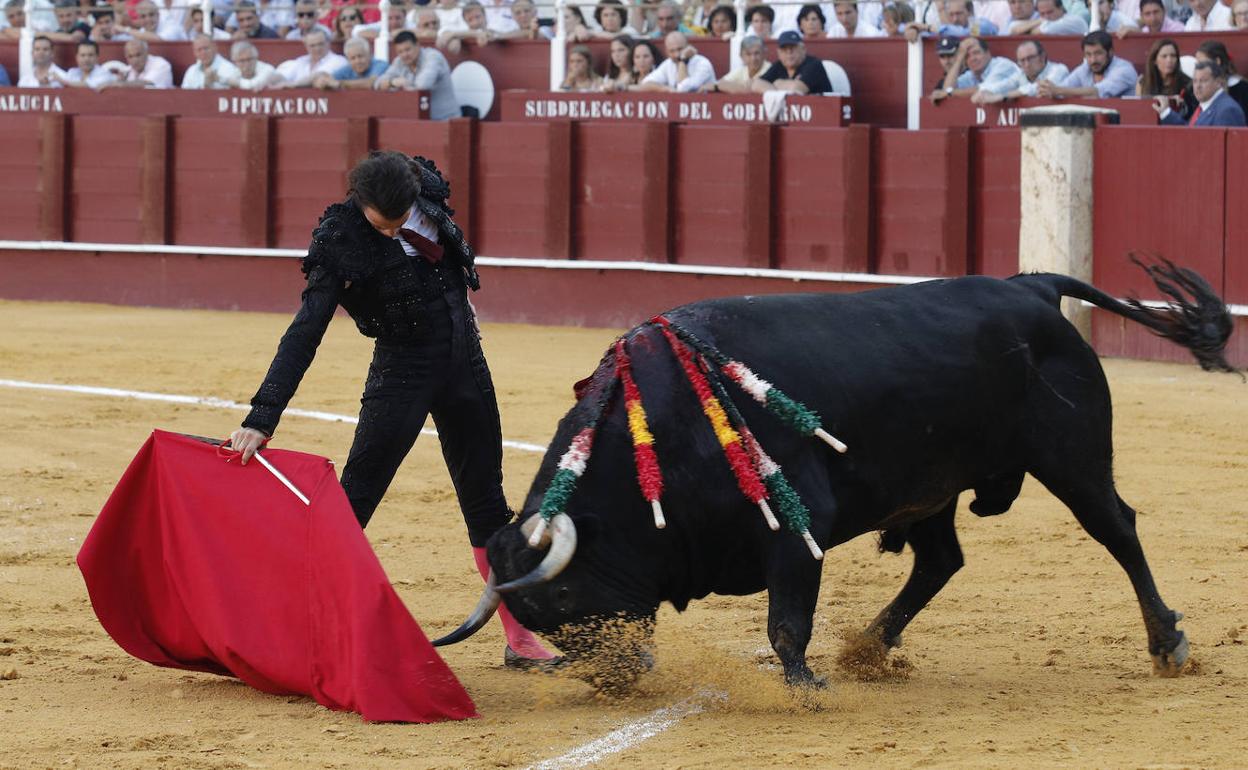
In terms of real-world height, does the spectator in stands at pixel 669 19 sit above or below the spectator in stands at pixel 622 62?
above

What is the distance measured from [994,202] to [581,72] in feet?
9.92

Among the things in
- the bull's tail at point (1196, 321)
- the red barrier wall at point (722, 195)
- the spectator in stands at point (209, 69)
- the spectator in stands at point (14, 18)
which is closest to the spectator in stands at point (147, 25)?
the spectator in stands at point (14, 18)

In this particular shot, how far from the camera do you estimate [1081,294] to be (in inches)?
185

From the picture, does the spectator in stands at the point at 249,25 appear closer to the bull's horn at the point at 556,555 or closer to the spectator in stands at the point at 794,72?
the spectator in stands at the point at 794,72

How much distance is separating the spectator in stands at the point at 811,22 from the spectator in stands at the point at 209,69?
164 inches

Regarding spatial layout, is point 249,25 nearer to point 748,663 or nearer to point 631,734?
point 748,663

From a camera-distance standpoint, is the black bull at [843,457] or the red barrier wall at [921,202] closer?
the black bull at [843,457]

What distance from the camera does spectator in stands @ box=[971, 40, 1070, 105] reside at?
34.2ft

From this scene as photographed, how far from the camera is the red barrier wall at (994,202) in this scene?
10.4 m

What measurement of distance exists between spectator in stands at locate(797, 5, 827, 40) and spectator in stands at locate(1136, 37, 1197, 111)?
7.78 feet

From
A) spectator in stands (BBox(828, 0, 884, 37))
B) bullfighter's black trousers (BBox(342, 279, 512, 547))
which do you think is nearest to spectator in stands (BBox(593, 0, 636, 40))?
spectator in stands (BBox(828, 0, 884, 37))

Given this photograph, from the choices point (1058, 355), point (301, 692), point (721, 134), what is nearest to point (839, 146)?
point (721, 134)

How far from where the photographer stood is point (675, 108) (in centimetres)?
1183

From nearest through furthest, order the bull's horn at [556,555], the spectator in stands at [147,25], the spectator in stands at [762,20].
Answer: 1. the bull's horn at [556,555]
2. the spectator in stands at [762,20]
3. the spectator in stands at [147,25]
